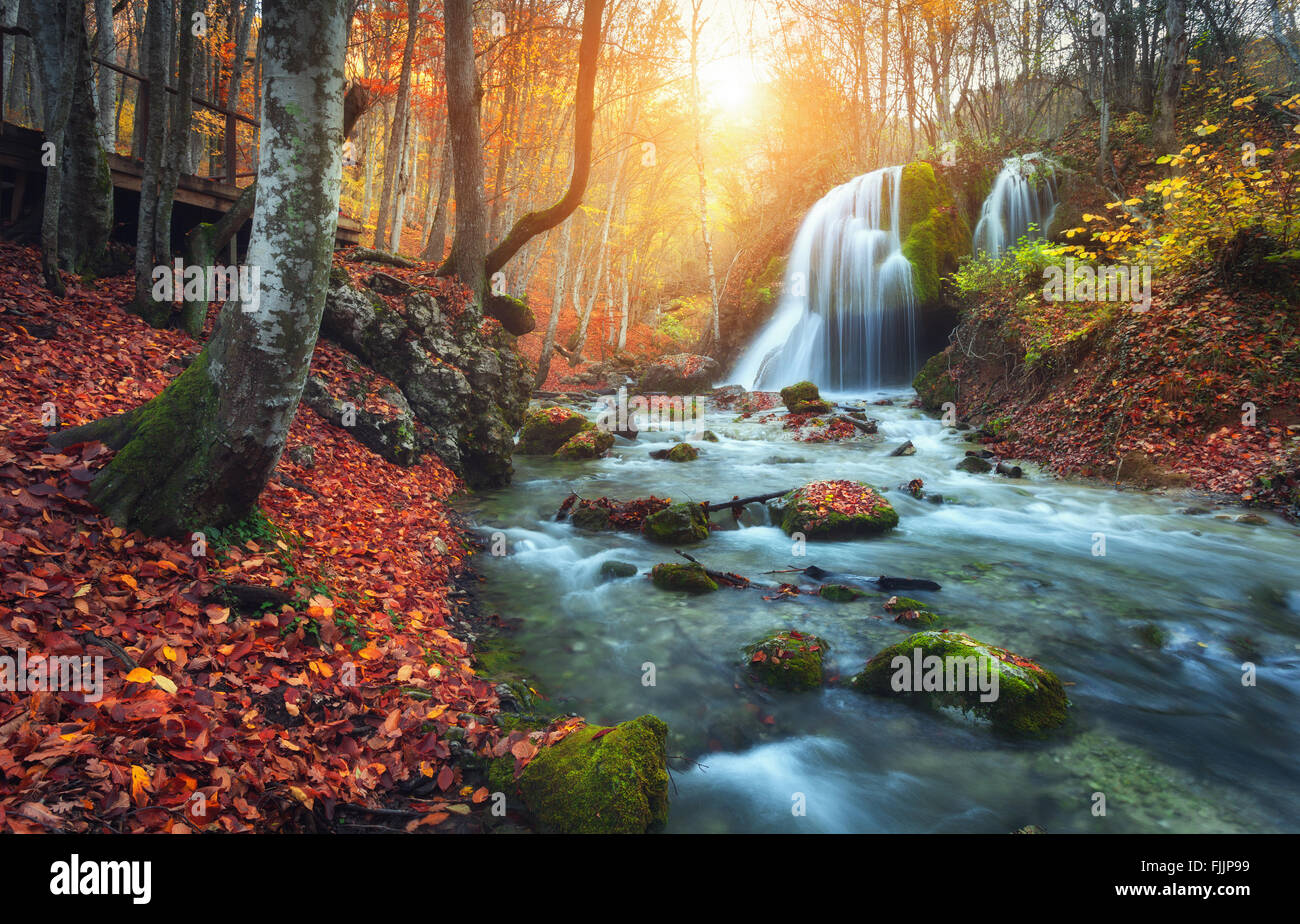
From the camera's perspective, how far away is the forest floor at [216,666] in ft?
8.43

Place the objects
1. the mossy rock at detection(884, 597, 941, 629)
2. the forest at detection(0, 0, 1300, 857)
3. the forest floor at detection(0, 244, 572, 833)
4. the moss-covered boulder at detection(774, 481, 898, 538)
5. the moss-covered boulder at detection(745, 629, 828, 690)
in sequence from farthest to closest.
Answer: the moss-covered boulder at detection(774, 481, 898, 538)
the mossy rock at detection(884, 597, 941, 629)
the moss-covered boulder at detection(745, 629, 828, 690)
the forest at detection(0, 0, 1300, 857)
the forest floor at detection(0, 244, 572, 833)

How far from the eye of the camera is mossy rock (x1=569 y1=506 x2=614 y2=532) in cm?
917

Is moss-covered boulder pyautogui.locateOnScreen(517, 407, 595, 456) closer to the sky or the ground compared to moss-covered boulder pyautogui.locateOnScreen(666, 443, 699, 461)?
closer to the sky

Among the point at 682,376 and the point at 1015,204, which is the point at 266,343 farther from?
the point at 1015,204

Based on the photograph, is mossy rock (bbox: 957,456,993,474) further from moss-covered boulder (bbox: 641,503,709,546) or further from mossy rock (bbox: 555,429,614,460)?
mossy rock (bbox: 555,429,614,460)

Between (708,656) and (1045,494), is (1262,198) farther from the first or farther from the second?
(708,656)

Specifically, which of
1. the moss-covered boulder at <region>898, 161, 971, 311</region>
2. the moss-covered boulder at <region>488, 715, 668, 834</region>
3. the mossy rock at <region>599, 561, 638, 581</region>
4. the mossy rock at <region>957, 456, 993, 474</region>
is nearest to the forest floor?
the moss-covered boulder at <region>488, 715, 668, 834</region>

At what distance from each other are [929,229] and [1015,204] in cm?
257

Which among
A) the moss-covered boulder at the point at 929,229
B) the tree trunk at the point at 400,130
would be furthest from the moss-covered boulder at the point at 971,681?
the tree trunk at the point at 400,130

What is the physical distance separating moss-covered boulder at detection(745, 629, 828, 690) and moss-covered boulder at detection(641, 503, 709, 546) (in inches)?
124

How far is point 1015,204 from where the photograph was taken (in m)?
19.2

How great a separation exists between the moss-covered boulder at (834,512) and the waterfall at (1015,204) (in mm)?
13157

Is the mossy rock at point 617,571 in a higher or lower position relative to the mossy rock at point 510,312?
lower

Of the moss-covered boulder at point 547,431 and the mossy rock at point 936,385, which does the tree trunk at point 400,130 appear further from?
the mossy rock at point 936,385
